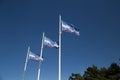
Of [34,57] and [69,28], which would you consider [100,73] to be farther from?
[69,28]

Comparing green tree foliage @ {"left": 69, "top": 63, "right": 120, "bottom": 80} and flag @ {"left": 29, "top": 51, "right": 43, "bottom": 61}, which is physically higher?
green tree foliage @ {"left": 69, "top": 63, "right": 120, "bottom": 80}

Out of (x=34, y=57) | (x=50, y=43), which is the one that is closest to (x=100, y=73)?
(x=34, y=57)

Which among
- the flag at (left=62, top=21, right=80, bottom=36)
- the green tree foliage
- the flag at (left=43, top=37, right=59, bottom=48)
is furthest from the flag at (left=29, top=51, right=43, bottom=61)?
the green tree foliage

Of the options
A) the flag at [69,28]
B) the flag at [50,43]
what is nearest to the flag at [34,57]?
the flag at [50,43]

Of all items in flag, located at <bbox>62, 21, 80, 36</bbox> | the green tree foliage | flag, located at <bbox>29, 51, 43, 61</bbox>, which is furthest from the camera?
the green tree foliage

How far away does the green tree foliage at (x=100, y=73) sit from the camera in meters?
64.8

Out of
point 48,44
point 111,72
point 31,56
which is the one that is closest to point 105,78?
point 111,72

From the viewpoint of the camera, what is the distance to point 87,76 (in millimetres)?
67375

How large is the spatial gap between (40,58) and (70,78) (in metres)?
26.5

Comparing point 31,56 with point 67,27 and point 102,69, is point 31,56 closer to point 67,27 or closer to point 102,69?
point 67,27

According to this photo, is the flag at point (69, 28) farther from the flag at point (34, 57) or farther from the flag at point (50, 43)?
the flag at point (34, 57)

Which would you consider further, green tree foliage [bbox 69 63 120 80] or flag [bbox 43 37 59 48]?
green tree foliage [bbox 69 63 120 80]

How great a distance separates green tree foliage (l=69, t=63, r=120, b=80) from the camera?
64.8m

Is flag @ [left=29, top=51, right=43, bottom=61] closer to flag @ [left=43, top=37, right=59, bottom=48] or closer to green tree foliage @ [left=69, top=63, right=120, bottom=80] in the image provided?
flag @ [left=43, top=37, right=59, bottom=48]
